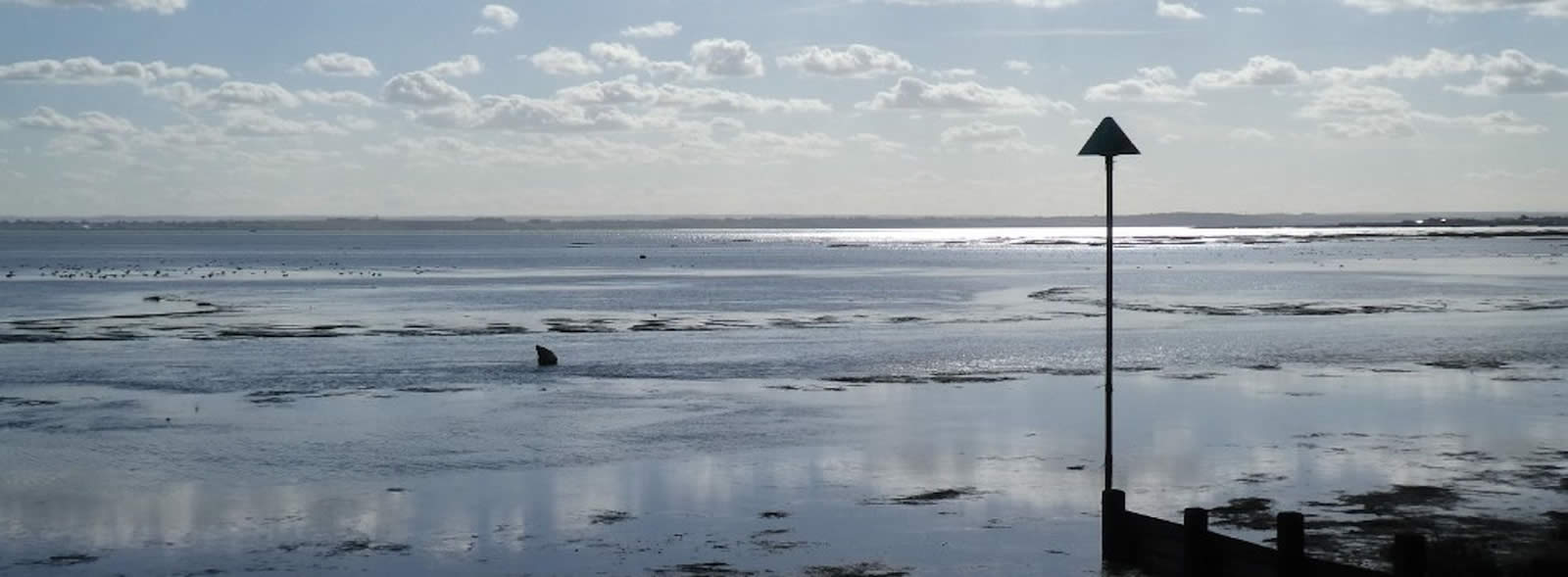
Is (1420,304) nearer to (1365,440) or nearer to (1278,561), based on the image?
(1365,440)

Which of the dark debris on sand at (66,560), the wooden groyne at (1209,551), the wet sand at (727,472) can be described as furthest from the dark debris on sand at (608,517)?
the wooden groyne at (1209,551)

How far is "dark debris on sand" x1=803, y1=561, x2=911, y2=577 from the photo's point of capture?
54.0 feet

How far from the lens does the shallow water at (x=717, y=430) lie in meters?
18.7

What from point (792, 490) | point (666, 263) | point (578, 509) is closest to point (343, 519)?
point (578, 509)

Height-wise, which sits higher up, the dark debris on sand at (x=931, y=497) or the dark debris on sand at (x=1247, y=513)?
the dark debris on sand at (x=1247, y=513)

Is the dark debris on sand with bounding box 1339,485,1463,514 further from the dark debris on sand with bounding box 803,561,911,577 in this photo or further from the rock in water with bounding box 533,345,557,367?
the rock in water with bounding box 533,345,557,367

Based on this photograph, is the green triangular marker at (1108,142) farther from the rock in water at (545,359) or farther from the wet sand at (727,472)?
the rock in water at (545,359)

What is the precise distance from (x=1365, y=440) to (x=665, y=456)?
11.1 m

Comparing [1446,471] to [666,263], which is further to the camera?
[666,263]

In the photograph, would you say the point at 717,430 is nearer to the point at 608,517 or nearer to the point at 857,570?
the point at 608,517

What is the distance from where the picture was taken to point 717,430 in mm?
28078

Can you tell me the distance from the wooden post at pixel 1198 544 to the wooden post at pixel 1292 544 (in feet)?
3.61

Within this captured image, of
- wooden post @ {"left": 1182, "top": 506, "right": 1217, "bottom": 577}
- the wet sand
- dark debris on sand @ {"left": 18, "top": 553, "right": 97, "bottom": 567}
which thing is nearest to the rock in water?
the wet sand

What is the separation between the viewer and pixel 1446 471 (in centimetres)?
2227
